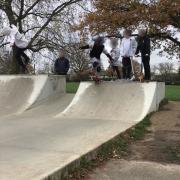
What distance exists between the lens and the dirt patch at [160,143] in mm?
7945

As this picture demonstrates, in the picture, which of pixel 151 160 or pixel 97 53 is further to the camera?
pixel 97 53

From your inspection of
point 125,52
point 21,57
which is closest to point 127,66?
point 125,52

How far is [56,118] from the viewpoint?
38.0 feet

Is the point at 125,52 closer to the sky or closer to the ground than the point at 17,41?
closer to the ground

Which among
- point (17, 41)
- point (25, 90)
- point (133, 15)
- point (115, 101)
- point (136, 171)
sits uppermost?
point (133, 15)

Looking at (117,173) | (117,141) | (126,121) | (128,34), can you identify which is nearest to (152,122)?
(126,121)

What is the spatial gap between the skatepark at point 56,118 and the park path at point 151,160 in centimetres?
46

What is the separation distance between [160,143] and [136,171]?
215cm

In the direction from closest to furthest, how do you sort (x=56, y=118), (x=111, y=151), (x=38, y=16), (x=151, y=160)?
1. (x=151, y=160)
2. (x=111, y=151)
3. (x=56, y=118)
4. (x=38, y=16)

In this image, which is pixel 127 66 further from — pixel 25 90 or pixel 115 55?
pixel 25 90

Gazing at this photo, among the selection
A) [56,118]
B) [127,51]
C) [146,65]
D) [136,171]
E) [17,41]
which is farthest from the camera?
[17,41]

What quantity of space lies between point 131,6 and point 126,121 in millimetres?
22530

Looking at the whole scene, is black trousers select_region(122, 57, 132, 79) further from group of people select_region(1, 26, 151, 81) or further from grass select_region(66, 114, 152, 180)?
grass select_region(66, 114, 152, 180)

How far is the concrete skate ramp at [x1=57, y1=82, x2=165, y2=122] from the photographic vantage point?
1188 cm
